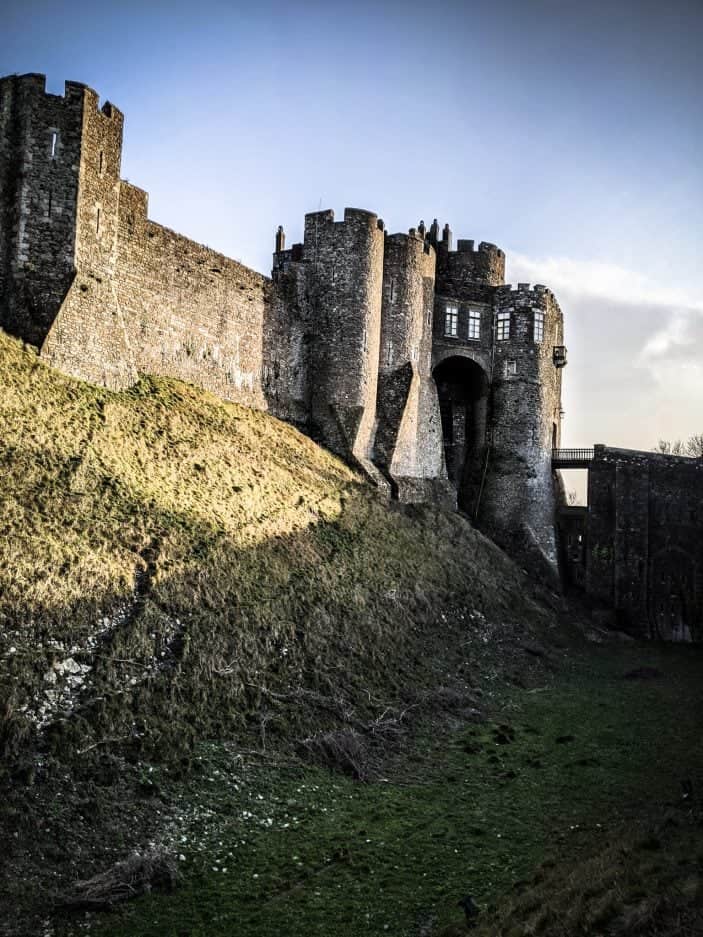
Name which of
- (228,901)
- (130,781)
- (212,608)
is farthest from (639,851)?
(212,608)

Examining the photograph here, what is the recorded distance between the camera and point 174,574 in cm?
1656

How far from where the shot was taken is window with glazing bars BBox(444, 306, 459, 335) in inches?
1458

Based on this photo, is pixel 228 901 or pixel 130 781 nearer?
pixel 228 901

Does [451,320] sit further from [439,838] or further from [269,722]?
[439,838]

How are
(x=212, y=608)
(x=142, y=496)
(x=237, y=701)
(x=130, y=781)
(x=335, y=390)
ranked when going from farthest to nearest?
(x=335, y=390) → (x=142, y=496) → (x=212, y=608) → (x=237, y=701) → (x=130, y=781)

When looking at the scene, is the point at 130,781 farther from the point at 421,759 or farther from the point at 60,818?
the point at 421,759

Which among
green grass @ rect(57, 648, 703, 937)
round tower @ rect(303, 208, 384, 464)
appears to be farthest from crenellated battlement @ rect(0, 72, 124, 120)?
green grass @ rect(57, 648, 703, 937)

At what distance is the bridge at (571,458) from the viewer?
38156 millimetres

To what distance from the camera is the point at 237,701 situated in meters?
15.1

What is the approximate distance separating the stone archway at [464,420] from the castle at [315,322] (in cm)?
10

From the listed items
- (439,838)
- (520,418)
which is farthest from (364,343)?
(439,838)

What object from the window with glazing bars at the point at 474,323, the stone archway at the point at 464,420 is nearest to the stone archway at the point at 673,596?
the stone archway at the point at 464,420

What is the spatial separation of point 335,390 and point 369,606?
35.5 ft

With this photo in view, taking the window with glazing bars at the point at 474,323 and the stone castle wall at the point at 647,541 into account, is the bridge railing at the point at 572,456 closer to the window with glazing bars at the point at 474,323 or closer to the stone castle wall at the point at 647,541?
the stone castle wall at the point at 647,541
